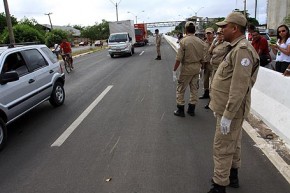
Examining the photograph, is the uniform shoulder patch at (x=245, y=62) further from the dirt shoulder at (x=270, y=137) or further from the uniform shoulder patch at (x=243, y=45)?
the dirt shoulder at (x=270, y=137)

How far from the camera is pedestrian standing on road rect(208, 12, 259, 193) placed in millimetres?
3150

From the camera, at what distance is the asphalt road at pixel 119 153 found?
4.03m

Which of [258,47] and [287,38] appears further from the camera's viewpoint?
[258,47]

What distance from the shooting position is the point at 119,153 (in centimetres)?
503

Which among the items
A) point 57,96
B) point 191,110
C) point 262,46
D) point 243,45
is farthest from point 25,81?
point 262,46

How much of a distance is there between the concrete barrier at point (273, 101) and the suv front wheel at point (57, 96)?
4.80 metres

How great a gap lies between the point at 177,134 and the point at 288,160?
1949mm

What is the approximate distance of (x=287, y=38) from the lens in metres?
7.38

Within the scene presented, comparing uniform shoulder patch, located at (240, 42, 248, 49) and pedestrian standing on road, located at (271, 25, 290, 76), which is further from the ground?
uniform shoulder patch, located at (240, 42, 248, 49)

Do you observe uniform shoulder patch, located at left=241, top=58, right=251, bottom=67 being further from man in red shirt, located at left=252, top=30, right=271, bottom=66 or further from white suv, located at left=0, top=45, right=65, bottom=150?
man in red shirt, located at left=252, top=30, right=271, bottom=66

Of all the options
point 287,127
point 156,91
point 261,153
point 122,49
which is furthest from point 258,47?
point 122,49

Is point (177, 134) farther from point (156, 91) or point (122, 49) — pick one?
point (122, 49)

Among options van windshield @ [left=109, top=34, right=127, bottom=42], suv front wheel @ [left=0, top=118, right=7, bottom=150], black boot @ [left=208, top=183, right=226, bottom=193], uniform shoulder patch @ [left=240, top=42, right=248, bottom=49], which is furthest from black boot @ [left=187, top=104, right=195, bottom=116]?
van windshield @ [left=109, top=34, right=127, bottom=42]

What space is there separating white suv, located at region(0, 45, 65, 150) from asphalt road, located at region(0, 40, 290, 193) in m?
0.44
